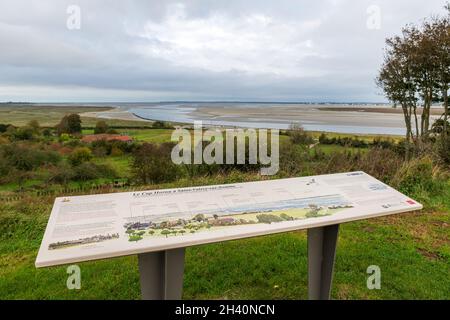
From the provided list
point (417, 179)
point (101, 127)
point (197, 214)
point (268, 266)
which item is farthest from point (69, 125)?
point (417, 179)

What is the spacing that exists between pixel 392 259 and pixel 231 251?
169 cm

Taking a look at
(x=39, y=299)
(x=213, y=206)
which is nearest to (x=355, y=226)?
(x=213, y=206)

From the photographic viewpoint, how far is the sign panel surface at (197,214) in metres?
1.60

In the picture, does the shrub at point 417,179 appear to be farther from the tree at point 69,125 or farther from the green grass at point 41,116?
the tree at point 69,125

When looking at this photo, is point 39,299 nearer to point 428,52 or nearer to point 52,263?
point 52,263

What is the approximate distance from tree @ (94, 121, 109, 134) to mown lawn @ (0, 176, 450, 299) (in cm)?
433

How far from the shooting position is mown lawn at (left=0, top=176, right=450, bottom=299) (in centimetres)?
269

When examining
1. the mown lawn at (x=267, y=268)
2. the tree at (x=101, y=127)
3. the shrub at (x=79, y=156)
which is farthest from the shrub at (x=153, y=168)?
the mown lawn at (x=267, y=268)

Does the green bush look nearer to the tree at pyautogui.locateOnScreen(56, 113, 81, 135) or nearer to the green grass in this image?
the green grass

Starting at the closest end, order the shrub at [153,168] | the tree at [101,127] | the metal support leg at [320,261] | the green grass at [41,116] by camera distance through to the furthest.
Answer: the metal support leg at [320,261], the shrub at [153,168], the green grass at [41,116], the tree at [101,127]

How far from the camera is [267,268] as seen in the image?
10.1 feet

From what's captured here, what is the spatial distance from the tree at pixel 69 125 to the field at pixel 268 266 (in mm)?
3670

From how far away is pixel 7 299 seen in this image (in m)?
2.57
